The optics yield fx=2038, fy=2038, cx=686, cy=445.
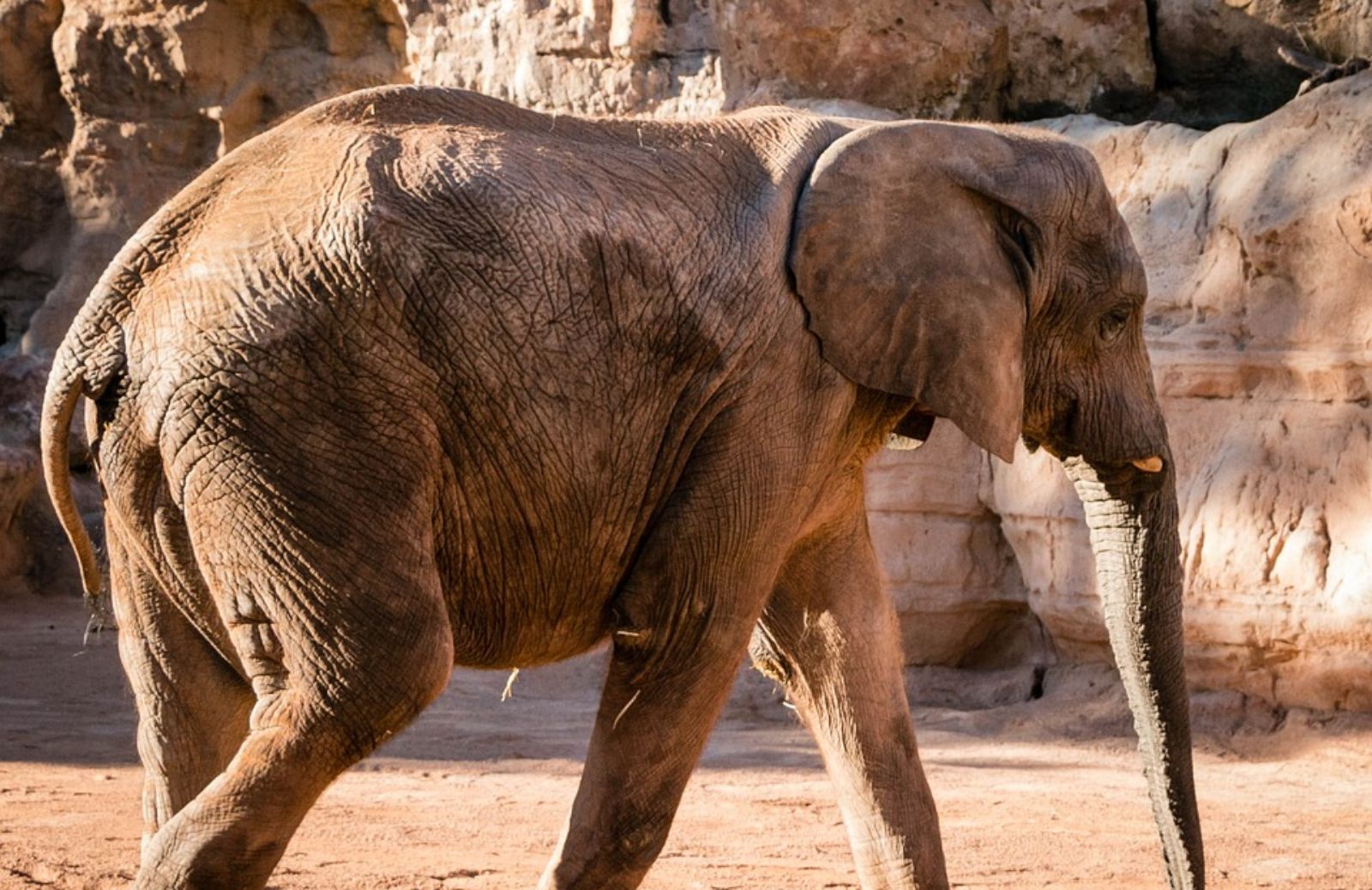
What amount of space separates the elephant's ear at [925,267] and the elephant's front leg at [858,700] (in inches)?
19.1

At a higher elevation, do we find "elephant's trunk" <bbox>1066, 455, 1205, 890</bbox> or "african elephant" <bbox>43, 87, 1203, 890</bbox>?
"african elephant" <bbox>43, 87, 1203, 890</bbox>

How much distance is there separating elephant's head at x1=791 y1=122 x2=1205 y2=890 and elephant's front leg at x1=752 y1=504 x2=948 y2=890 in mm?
535

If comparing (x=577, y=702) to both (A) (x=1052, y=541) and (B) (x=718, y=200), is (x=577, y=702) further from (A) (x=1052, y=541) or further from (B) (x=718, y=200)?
(B) (x=718, y=200)

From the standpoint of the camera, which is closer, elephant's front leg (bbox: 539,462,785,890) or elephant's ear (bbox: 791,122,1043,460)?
elephant's front leg (bbox: 539,462,785,890)

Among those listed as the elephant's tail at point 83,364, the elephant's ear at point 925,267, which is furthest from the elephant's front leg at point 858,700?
the elephant's tail at point 83,364

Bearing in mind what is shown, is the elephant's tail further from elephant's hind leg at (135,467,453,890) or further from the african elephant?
elephant's hind leg at (135,467,453,890)

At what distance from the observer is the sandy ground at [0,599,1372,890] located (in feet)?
21.1

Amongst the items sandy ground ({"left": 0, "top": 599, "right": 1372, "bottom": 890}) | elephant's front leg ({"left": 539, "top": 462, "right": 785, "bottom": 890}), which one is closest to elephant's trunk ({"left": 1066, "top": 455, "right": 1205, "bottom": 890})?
sandy ground ({"left": 0, "top": 599, "right": 1372, "bottom": 890})

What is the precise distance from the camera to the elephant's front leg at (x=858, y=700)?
5.08 meters

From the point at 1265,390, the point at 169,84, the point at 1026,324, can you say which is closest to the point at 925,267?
the point at 1026,324

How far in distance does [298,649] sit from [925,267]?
1725 mm

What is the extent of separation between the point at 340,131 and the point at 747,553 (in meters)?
1.27

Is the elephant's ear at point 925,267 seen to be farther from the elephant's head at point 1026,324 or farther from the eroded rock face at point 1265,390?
the eroded rock face at point 1265,390

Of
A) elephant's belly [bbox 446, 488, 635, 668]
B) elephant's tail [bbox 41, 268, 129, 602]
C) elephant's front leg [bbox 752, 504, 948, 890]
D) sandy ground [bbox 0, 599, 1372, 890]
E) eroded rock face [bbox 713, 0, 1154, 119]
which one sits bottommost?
sandy ground [bbox 0, 599, 1372, 890]
